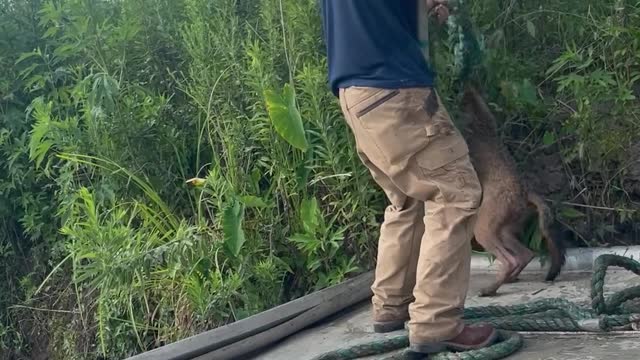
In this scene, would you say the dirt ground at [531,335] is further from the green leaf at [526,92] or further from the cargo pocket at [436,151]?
the green leaf at [526,92]

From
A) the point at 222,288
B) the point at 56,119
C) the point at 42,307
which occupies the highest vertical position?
the point at 56,119

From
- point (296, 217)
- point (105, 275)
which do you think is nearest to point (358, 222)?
point (296, 217)

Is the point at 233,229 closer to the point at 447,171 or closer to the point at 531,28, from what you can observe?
the point at 447,171

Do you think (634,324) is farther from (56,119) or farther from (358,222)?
(56,119)

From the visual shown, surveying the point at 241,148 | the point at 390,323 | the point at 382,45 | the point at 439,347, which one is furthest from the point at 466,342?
the point at 241,148

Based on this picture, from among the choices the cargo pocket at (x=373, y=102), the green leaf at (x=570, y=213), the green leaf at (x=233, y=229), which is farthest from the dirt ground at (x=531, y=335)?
the cargo pocket at (x=373, y=102)

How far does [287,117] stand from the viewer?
5.41 metres

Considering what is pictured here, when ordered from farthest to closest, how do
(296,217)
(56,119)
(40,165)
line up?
1. (40,165)
2. (56,119)
3. (296,217)

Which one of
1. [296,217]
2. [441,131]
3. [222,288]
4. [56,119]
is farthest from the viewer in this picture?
[56,119]

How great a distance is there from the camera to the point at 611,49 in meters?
5.55

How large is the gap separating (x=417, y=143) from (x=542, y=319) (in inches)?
41.6

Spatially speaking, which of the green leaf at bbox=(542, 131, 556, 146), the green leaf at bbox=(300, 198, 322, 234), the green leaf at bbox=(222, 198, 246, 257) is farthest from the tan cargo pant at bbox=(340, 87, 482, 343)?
the green leaf at bbox=(542, 131, 556, 146)

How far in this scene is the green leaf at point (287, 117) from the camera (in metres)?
5.39

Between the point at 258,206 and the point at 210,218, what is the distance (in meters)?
0.48
